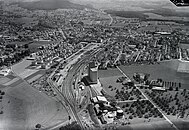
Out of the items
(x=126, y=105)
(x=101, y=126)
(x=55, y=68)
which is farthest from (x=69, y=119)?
(x=55, y=68)

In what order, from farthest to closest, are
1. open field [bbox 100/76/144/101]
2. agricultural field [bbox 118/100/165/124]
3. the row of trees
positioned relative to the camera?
1. open field [bbox 100/76/144/101]
2. the row of trees
3. agricultural field [bbox 118/100/165/124]

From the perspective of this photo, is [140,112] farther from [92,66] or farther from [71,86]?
[92,66]

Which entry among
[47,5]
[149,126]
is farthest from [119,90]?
[47,5]

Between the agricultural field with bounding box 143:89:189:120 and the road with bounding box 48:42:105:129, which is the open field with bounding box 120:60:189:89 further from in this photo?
the road with bounding box 48:42:105:129

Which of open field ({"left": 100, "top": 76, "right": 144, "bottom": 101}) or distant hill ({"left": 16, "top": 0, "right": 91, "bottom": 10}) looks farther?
distant hill ({"left": 16, "top": 0, "right": 91, "bottom": 10})

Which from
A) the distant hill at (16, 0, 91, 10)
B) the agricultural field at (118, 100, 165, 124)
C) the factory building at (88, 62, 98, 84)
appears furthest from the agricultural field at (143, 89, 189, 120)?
the distant hill at (16, 0, 91, 10)

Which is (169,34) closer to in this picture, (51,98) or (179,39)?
(179,39)
